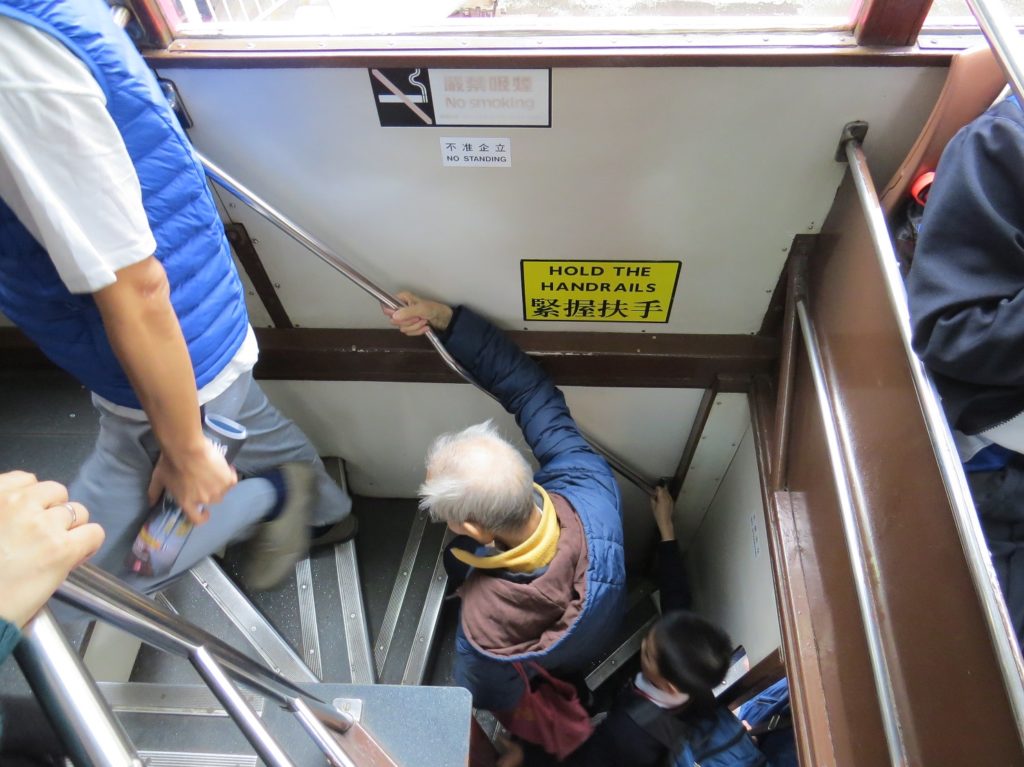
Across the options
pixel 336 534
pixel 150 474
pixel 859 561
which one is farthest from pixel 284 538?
pixel 859 561

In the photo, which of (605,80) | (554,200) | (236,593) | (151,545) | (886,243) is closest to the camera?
(886,243)

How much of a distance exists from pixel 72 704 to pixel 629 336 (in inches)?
57.6

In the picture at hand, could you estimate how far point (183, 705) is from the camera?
3.76ft

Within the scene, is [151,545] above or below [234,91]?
below

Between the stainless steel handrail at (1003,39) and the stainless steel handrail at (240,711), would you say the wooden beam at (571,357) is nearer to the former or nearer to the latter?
the stainless steel handrail at (1003,39)

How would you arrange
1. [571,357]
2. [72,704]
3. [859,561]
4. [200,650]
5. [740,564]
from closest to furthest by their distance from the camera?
[72,704] < [200,650] < [859,561] < [571,357] < [740,564]

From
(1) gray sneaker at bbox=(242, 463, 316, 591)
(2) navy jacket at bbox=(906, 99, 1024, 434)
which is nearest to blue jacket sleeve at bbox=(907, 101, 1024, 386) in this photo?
(2) navy jacket at bbox=(906, 99, 1024, 434)

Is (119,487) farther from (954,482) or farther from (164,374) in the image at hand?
(954,482)

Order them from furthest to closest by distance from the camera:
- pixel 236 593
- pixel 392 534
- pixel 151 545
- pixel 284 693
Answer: pixel 392 534, pixel 236 593, pixel 151 545, pixel 284 693

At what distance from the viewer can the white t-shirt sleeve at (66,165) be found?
2.15 ft

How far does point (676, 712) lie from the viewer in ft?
4.96

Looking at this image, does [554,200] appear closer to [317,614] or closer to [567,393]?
[567,393]

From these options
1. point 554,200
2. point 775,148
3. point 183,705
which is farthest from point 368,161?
point 183,705

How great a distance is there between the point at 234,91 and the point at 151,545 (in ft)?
2.91
